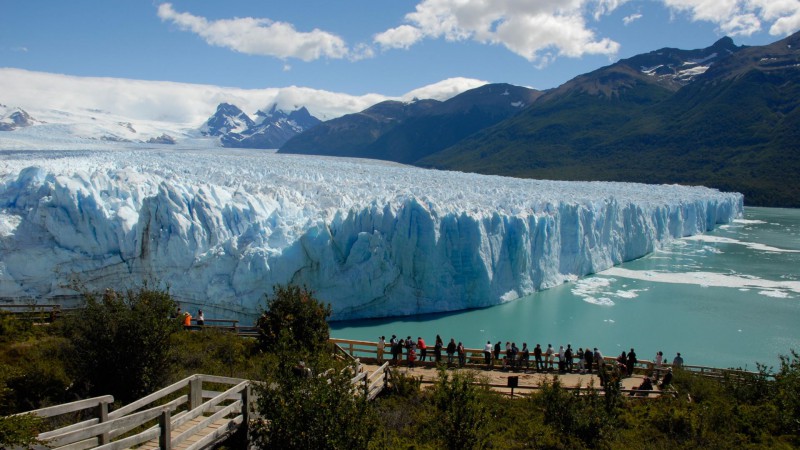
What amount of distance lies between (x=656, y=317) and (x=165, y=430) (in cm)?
1672

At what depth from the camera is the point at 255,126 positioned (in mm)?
170500

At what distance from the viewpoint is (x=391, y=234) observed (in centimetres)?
1841

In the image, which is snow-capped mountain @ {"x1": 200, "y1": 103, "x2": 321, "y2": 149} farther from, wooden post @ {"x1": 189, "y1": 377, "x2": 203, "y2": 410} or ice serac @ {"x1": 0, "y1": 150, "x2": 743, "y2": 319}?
wooden post @ {"x1": 189, "y1": 377, "x2": 203, "y2": 410}

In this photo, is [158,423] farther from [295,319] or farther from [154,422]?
[295,319]

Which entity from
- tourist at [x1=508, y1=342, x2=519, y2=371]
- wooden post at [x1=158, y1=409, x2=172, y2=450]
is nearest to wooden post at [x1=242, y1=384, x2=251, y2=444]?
wooden post at [x1=158, y1=409, x2=172, y2=450]

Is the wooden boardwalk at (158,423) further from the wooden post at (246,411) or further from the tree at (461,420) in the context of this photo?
the tree at (461,420)

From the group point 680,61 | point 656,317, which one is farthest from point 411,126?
point 656,317

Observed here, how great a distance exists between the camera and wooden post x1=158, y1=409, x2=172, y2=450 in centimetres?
490

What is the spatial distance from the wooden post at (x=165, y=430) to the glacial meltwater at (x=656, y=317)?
10.9m

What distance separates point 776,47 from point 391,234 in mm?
103418

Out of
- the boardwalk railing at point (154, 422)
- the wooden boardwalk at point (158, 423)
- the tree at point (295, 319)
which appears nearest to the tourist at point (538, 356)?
the tree at point (295, 319)

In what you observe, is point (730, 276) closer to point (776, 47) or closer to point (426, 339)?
point (426, 339)

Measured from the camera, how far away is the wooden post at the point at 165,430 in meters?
4.90

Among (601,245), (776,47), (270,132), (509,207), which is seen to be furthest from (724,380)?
(270,132)
